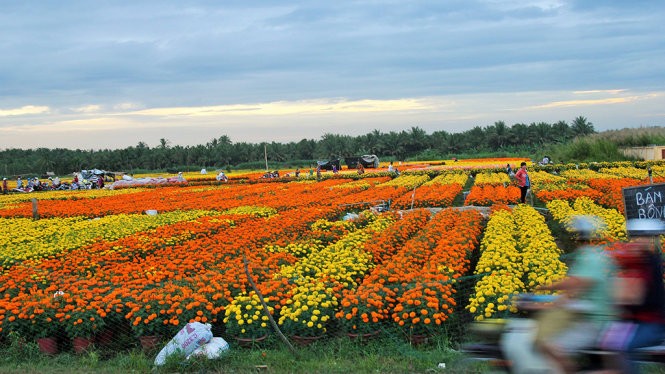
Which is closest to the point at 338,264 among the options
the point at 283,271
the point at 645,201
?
the point at 283,271

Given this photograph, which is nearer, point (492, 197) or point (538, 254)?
point (538, 254)

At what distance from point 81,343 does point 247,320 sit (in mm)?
2180

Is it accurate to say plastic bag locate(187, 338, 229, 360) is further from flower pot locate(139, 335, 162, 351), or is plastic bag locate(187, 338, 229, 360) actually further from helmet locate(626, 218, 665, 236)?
helmet locate(626, 218, 665, 236)

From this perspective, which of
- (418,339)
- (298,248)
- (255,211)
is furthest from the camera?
(255,211)

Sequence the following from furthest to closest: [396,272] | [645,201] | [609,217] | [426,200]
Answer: [426,200] → [609,217] → [396,272] → [645,201]

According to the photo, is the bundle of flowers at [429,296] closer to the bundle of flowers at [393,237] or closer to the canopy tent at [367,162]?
the bundle of flowers at [393,237]

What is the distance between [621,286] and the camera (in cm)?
414

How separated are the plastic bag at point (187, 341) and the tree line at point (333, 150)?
6636 cm

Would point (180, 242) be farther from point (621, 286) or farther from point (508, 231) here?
point (621, 286)

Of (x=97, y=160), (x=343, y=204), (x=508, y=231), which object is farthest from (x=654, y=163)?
(x=97, y=160)

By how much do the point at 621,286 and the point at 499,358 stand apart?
40.3 inches

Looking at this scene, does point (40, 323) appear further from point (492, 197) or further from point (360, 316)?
point (492, 197)

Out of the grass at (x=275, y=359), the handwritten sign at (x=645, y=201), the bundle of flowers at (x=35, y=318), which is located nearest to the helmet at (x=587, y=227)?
the grass at (x=275, y=359)

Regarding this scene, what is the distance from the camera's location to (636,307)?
4125mm
